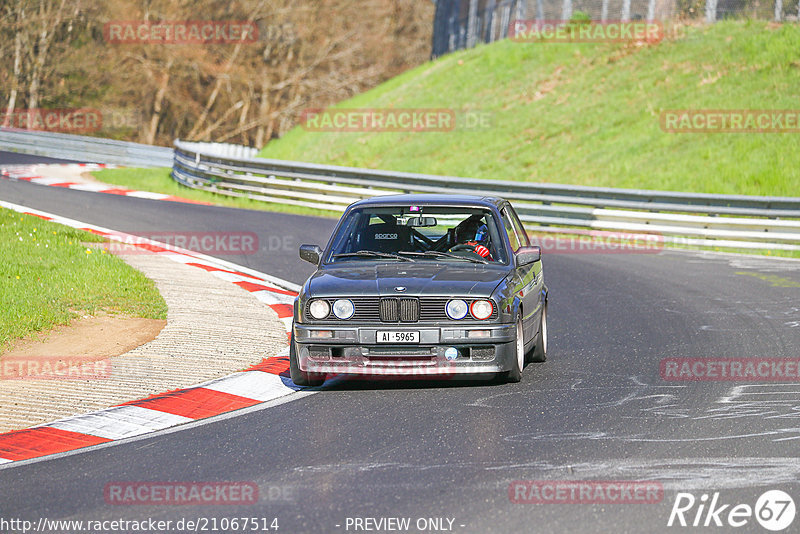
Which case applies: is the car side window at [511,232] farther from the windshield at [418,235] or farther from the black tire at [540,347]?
the black tire at [540,347]

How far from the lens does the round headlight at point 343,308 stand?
27.5 ft

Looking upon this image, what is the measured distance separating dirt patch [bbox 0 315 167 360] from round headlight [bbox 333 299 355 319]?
105 inches

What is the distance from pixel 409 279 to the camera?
28.2ft

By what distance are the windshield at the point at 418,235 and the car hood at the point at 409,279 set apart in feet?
0.73

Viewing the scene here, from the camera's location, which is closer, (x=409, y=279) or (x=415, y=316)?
(x=415, y=316)

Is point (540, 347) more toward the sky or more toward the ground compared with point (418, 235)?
more toward the ground

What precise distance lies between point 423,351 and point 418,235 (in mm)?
1615

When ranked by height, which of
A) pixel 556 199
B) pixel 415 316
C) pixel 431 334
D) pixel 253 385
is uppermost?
pixel 415 316

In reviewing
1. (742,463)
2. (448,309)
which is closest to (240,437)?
(448,309)

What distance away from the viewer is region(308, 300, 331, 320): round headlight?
8.43 meters

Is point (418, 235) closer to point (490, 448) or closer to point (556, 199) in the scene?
point (490, 448)

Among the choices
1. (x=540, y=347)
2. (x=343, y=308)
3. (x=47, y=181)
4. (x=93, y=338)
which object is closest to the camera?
(x=343, y=308)

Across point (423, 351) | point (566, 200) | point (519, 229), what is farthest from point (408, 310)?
point (566, 200)

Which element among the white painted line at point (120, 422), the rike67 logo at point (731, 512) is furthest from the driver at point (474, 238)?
the rike67 logo at point (731, 512)
